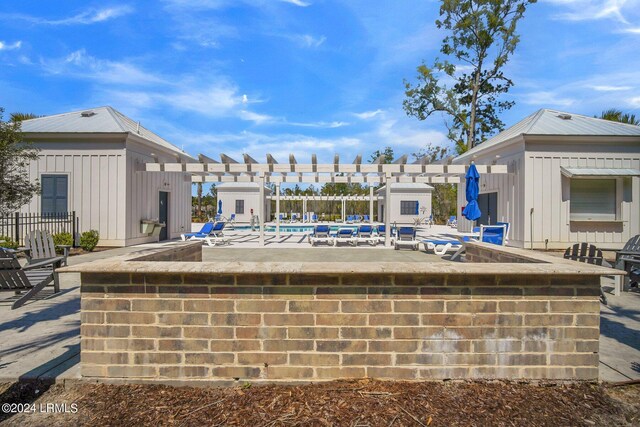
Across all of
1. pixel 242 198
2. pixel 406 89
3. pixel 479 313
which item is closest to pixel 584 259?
pixel 479 313

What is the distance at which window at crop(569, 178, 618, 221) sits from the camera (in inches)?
489

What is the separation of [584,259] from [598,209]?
8105mm

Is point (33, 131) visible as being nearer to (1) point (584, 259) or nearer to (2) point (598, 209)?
(1) point (584, 259)

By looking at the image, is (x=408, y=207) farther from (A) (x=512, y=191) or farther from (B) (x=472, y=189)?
(B) (x=472, y=189)

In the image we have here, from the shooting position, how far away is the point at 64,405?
263cm

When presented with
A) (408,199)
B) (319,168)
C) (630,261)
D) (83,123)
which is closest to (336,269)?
(630,261)

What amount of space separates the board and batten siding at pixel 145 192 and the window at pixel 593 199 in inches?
649

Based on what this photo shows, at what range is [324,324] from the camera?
9.30 feet

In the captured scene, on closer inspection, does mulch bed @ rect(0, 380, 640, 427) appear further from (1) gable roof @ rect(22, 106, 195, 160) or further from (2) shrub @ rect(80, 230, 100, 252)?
(1) gable roof @ rect(22, 106, 195, 160)

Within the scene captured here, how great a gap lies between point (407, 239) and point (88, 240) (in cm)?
1161

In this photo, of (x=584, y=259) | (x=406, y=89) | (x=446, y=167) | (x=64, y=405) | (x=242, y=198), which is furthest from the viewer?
(x=242, y=198)

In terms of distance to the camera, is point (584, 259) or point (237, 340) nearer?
point (237, 340)

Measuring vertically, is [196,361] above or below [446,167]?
below

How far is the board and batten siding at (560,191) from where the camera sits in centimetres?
1232
